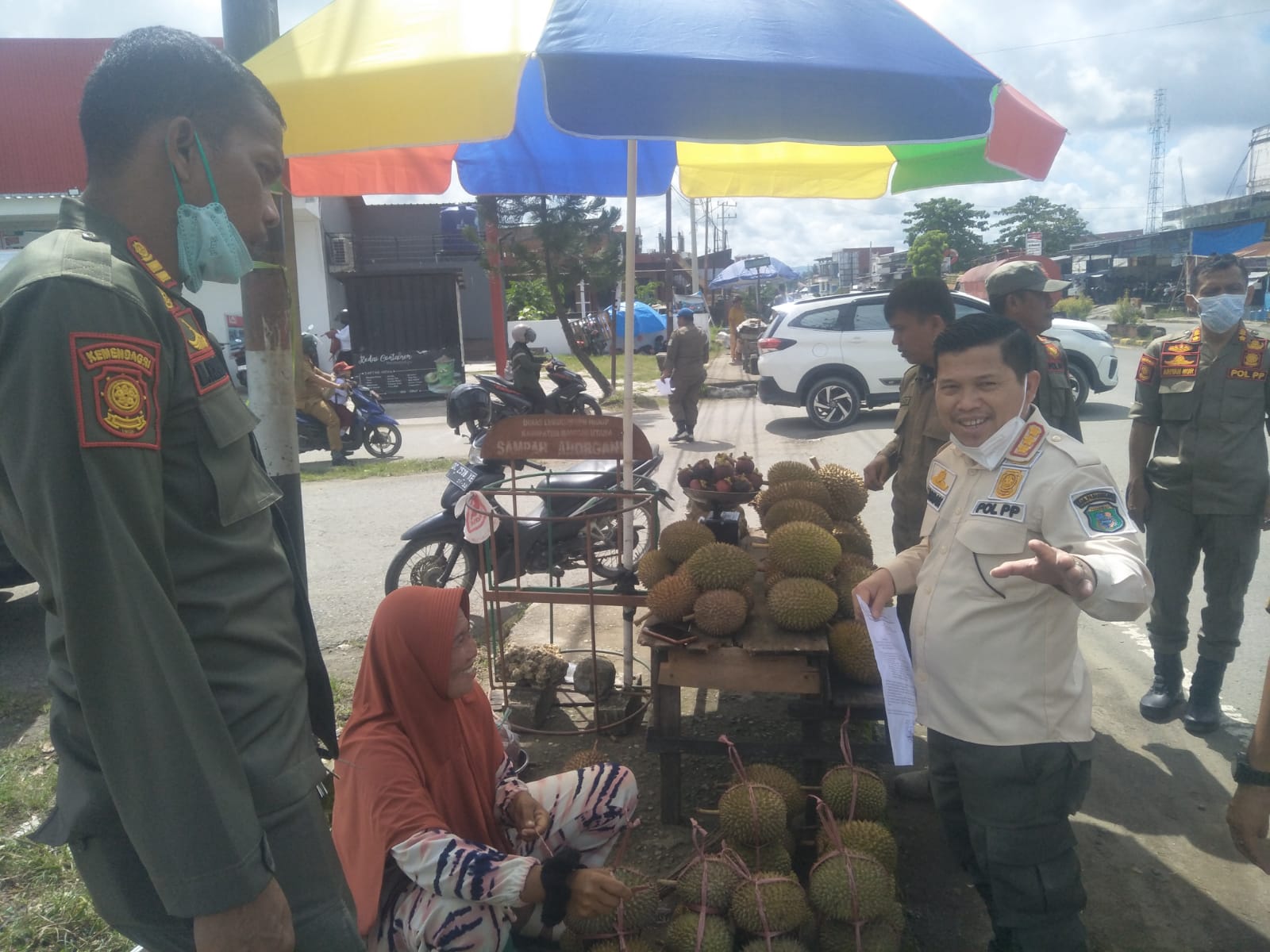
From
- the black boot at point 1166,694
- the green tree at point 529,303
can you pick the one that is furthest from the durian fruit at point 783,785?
the green tree at point 529,303

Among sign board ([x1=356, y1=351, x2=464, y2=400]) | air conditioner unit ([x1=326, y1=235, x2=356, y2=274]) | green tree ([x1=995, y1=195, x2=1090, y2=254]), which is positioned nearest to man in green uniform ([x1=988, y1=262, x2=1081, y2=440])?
sign board ([x1=356, y1=351, x2=464, y2=400])

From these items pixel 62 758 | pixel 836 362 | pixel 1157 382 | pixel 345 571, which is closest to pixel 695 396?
pixel 836 362

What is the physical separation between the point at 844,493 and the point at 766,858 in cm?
164

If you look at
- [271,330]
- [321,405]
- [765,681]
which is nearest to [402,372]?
[321,405]

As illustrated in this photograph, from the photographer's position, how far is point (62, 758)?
3.87 ft

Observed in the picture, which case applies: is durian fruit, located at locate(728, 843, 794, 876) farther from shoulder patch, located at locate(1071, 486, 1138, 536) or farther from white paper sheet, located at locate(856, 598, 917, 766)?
shoulder patch, located at locate(1071, 486, 1138, 536)

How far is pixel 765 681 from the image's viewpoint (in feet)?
8.59

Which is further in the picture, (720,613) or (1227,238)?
(1227,238)

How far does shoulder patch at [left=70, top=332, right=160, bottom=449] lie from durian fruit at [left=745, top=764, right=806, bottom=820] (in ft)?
5.96

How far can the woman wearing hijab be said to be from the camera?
1861 mm

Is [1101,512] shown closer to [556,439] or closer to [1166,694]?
[556,439]

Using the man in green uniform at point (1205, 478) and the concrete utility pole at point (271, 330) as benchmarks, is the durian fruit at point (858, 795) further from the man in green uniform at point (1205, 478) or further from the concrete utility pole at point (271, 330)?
the man in green uniform at point (1205, 478)

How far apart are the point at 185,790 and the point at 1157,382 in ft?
12.3

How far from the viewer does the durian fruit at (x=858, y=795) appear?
2.24 meters
